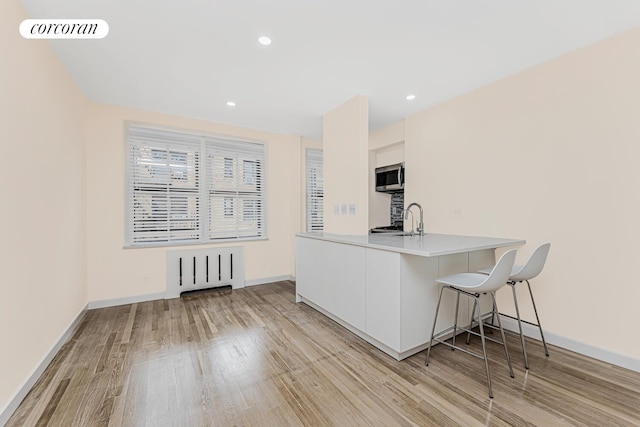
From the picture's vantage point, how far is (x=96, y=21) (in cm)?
191

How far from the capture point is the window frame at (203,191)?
358 centimetres

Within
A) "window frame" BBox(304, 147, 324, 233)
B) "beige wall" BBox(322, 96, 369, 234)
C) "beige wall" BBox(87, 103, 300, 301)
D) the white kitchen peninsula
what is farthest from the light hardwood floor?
"window frame" BBox(304, 147, 324, 233)

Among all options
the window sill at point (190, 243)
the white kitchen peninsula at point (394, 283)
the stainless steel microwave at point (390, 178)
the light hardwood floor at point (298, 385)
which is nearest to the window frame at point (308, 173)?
the window sill at point (190, 243)

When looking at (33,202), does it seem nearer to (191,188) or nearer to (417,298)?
(191,188)

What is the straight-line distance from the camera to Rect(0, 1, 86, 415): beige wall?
5.30 ft

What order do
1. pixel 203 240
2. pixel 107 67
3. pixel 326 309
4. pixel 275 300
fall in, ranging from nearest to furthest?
pixel 107 67
pixel 326 309
pixel 275 300
pixel 203 240

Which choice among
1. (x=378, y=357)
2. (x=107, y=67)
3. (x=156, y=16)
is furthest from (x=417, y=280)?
(x=107, y=67)

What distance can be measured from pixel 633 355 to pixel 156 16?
4266 mm

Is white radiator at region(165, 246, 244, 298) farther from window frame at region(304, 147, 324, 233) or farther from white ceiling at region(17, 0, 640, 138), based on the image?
white ceiling at region(17, 0, 640, 138)

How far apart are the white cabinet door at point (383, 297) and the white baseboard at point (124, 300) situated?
9.93ft

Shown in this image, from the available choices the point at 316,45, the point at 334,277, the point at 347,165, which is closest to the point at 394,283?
the point at 334,277

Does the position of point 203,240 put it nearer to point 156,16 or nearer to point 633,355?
point 156,16

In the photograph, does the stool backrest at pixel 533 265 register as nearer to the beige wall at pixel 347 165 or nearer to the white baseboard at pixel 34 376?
the beige wall at pixel 347 165

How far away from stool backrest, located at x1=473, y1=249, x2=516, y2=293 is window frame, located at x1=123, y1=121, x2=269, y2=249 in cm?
349
